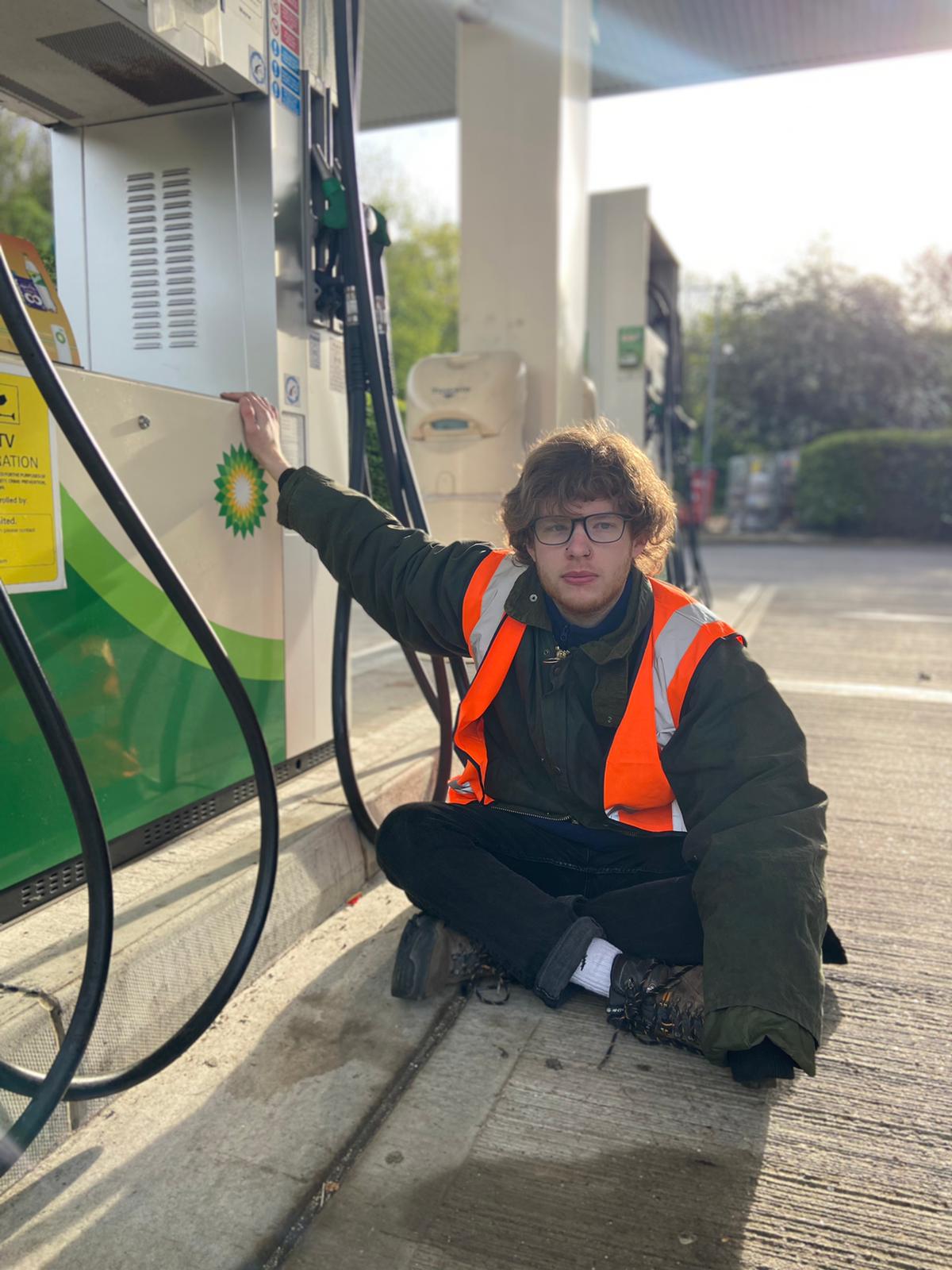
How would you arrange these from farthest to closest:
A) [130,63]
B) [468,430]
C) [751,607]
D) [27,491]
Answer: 1. [751,607]
2. [468,430]
3. [130,63]
4. [27,491]

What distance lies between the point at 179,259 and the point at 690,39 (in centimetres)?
523

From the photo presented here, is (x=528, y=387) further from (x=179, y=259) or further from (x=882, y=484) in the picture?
(x=882, y=484)

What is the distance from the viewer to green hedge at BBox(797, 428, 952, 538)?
62.0ft

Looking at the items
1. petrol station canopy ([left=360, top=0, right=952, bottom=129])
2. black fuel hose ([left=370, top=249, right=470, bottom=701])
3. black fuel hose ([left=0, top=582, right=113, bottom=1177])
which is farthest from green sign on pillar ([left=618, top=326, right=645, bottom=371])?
black fuel hose ([left=0, top=582, right=113, bottom=1177])

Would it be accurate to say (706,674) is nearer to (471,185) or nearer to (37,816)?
(37,816)

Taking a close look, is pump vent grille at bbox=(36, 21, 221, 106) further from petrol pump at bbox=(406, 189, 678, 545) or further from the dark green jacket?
petrol pump at bbox=(406, 189, 678, 545)

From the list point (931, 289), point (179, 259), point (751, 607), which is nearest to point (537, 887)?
point (179, 259)

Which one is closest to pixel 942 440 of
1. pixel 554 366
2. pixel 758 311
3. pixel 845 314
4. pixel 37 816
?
pixel 845 314

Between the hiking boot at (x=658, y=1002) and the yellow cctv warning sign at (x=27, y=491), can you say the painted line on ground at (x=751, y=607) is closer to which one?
the hiking boot at (x=658, y=1002)

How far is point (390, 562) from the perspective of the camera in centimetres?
229

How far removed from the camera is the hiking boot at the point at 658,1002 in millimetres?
1936

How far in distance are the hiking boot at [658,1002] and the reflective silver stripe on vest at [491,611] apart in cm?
72

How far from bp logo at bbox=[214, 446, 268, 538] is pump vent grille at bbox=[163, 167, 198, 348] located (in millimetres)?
495

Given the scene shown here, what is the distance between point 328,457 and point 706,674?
1.47 metres
